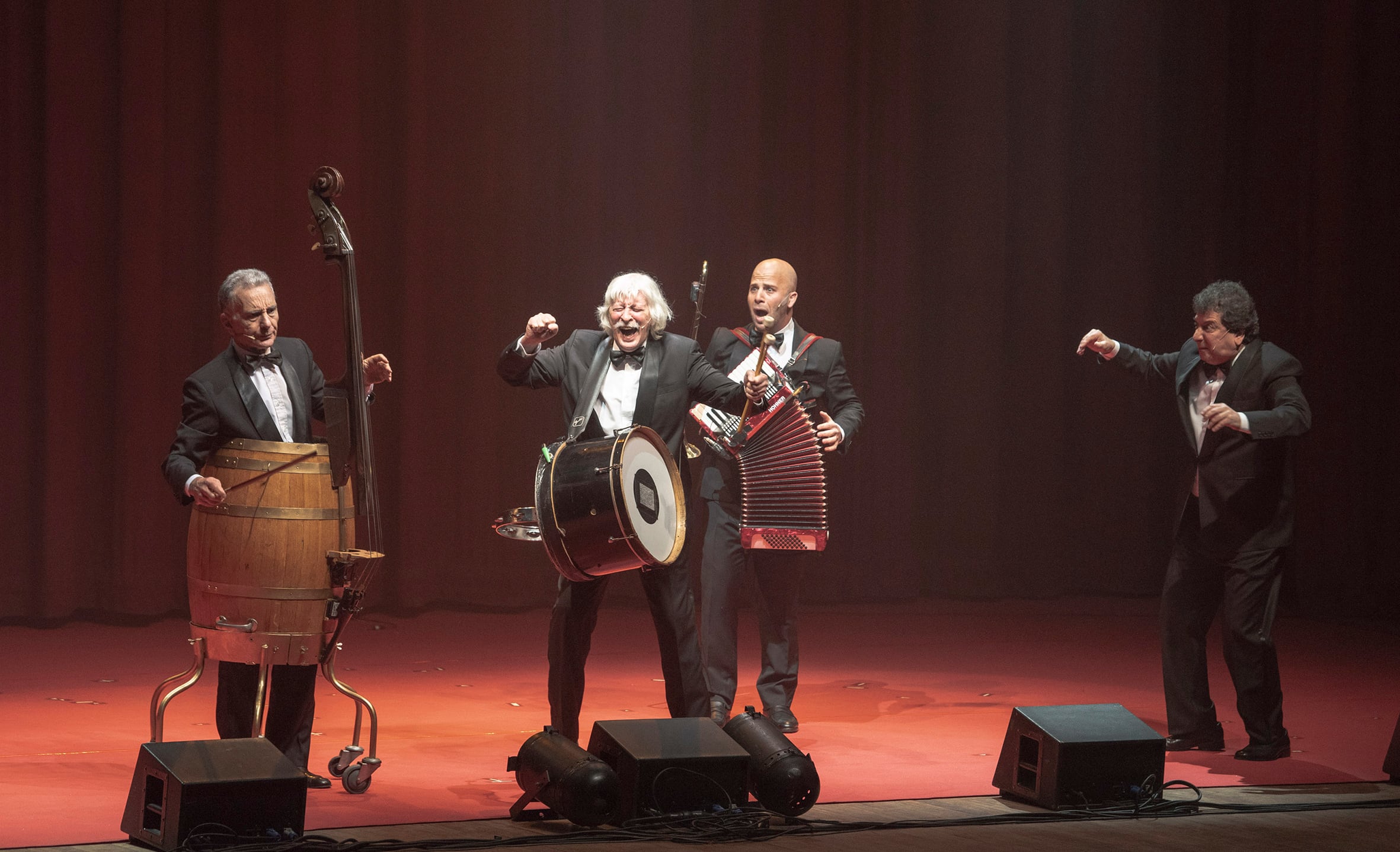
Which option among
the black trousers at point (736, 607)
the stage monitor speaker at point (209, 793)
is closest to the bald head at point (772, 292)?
the black trousers at point (736, 607)

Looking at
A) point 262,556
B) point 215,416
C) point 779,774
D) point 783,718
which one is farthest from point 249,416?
point 783,718

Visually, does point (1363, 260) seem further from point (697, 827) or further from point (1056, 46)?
point (697, 827)

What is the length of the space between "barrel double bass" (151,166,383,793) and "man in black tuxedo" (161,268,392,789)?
7 cm

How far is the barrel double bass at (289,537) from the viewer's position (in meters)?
3.78

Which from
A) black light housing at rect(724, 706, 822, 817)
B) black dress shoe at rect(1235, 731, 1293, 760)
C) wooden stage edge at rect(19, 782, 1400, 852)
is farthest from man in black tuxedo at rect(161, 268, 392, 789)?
black dress shoe at rect(1235, 731, 1293, 760)

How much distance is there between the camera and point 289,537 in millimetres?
3805

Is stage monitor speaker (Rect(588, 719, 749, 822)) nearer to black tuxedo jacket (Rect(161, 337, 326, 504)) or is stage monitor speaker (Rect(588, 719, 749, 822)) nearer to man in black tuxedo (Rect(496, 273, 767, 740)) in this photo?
man in black tuxedo (Rect(496, 273, 767, 740))

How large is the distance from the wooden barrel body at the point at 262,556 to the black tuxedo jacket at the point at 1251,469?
2.77 meters

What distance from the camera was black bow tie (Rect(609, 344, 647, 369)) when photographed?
4.47m

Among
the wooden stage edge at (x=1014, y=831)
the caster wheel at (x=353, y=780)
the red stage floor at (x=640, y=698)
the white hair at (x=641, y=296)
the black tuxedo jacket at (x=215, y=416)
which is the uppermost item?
the white hair at (x=641, y=296)

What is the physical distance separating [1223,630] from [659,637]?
1.83 meters

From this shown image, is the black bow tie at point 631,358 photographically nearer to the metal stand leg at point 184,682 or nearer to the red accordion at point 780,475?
the red accordion at point 780,475

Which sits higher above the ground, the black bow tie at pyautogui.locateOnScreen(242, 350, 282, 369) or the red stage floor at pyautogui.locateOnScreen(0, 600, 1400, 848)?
the black bow tie at pyautogui.locateOnScreen(242, 350, 282, 369)

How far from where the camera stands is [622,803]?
3.71 m
